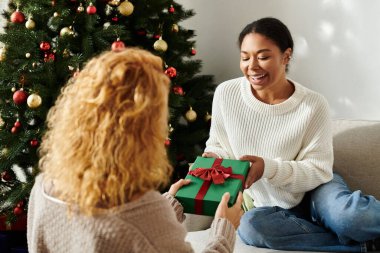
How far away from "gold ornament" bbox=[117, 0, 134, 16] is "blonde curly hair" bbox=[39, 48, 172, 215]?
101 centimetres

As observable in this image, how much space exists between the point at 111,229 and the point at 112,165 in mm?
118

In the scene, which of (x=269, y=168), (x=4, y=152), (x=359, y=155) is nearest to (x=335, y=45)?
(x=359, y=155)

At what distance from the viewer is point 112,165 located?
92 cm

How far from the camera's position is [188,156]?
222 centimetres

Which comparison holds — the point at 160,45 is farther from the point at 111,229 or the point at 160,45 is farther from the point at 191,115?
the point at 111,229

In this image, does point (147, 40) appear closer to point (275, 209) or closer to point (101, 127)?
point (275, 209)

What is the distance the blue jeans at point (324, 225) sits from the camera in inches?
61.1

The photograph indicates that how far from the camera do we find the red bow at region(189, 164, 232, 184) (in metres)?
1.48

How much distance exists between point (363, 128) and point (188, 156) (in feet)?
2.52

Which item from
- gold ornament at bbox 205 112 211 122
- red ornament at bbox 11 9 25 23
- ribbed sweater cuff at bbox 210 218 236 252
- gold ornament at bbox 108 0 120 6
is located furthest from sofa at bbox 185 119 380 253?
red ornament at bbox 11 9 25 23

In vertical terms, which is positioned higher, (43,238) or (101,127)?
(101,127)

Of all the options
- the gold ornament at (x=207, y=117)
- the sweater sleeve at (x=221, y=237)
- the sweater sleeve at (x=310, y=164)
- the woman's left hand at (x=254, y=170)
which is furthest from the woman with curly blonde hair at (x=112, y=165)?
the gold ornament at (x=207, y=117)

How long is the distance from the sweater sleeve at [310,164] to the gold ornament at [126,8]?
2.61ft

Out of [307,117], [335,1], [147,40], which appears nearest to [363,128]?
[307,117]
